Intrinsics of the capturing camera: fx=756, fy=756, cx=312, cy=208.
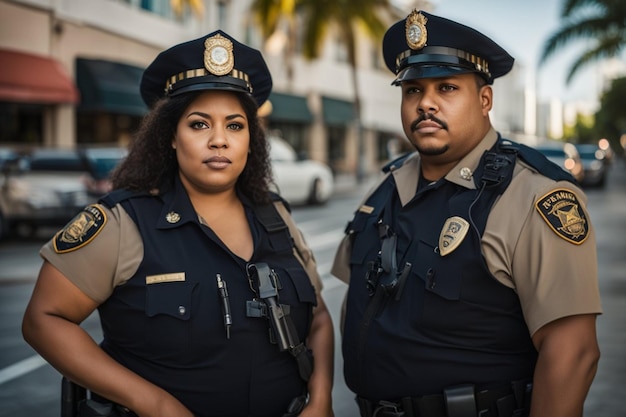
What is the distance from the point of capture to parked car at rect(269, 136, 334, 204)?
16.8m

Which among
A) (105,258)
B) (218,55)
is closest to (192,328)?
(105,258)

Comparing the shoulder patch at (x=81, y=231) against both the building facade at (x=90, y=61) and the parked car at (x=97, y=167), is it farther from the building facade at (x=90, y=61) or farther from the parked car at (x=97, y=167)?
the building facade at (x=90, y=61)

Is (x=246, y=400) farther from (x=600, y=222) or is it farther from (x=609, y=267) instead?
(x=600, y=222)

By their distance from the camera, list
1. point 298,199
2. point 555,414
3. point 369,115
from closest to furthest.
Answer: point 555,414 → point 298,199 → point 369,115

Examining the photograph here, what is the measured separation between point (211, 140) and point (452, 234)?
869mm

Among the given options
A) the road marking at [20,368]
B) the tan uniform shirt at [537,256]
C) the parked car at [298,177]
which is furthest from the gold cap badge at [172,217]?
the parked car at [298,177]

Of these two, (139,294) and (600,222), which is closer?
(139,294)

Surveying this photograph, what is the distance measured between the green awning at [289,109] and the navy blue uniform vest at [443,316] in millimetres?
25795

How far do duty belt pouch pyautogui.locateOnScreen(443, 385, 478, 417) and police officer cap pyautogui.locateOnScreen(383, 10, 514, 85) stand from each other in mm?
1048

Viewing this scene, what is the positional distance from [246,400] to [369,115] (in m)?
39.3

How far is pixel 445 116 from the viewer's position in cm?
257

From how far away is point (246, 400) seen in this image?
8.24 ft

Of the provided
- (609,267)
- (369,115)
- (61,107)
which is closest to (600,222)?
(609,267)

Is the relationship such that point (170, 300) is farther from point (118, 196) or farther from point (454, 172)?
point (454, 172)
